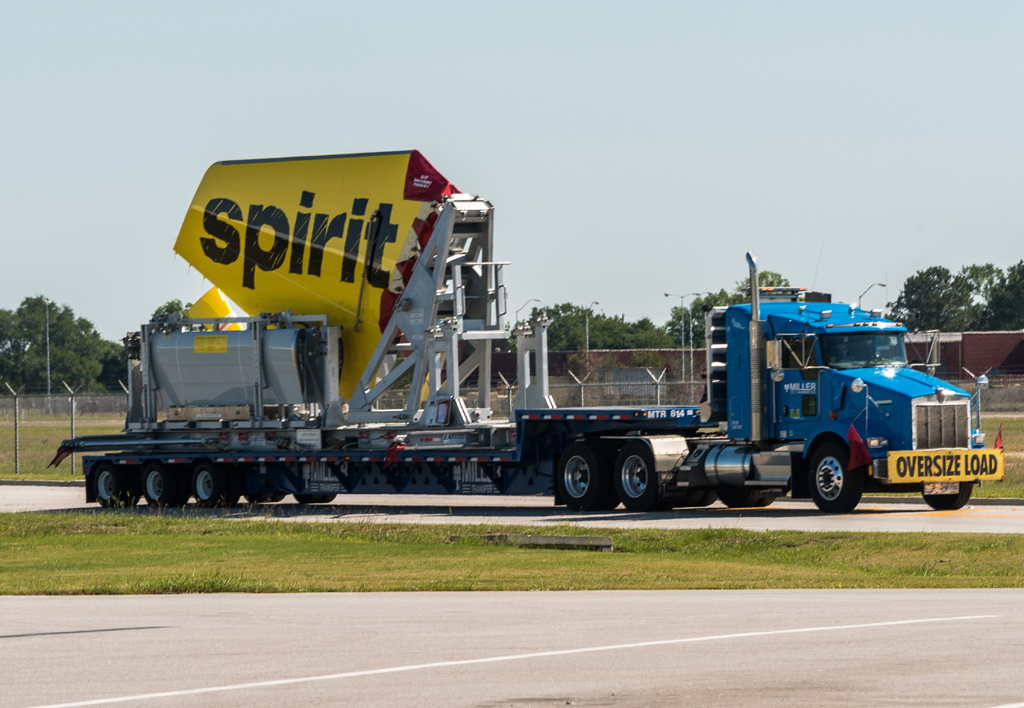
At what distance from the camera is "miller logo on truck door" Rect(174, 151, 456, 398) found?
84.6 feet

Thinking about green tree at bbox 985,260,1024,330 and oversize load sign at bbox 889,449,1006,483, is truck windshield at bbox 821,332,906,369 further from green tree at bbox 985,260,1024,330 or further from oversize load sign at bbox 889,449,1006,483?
green tree at bbox 985,260,1024,330

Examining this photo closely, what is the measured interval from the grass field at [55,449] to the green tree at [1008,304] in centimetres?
7304

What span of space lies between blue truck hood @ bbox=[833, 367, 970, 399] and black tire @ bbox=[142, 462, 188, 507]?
12.4 metres

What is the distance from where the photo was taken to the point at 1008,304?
421 ft

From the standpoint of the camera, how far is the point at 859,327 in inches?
884

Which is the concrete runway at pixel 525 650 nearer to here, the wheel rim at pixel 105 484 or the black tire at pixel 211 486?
the black tire at pixel 211 486

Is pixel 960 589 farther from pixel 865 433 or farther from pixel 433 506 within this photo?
pixel 433 506

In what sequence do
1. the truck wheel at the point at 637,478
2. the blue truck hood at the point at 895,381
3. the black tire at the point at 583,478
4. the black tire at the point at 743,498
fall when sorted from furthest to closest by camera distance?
the black tire at the point at 743,498 → the black tire at the point at 583,478 → the truck wheel at the point at 637,478 → the blue truck hood at the point at 895,381

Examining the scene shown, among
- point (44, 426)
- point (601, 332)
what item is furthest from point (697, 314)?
point (44, 426)

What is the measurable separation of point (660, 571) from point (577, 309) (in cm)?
12351

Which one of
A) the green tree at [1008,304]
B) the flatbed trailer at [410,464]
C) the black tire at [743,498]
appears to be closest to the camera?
the black tire at [743,498]

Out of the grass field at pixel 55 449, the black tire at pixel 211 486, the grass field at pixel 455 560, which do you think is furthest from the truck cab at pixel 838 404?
the black tire at pixel 211 486

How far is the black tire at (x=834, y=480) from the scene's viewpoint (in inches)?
859

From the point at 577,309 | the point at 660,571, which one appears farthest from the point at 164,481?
the point at 577,309
